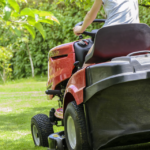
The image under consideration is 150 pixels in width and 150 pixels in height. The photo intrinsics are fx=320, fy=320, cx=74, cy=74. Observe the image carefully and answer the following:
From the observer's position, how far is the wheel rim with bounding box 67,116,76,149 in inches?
109

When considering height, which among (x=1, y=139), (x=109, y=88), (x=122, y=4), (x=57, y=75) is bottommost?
(x=1, y=139)

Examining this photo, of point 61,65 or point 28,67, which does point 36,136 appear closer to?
point 61,65

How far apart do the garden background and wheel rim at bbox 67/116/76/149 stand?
1.21 m

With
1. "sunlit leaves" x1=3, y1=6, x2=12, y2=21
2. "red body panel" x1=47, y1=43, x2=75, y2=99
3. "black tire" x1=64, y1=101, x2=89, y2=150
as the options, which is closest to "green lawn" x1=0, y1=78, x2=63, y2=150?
"red body panel" x1=47, y1=43, x2=75, y2=99

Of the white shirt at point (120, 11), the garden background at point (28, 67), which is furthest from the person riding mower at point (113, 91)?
the garden background at point (28, 67)

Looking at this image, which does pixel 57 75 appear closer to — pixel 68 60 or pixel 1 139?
pixel 68 60

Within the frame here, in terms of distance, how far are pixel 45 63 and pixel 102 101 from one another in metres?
Result: 19.0

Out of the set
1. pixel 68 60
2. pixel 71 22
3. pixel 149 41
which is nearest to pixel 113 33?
pixel 149 41

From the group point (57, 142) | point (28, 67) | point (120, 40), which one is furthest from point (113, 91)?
point (28, 67)

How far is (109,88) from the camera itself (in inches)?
84.1

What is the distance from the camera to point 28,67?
2261cm

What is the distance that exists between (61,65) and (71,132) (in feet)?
3.07

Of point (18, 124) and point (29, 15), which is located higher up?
point (29, 15)

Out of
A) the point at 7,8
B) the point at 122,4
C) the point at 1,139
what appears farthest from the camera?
the point at 1,139
